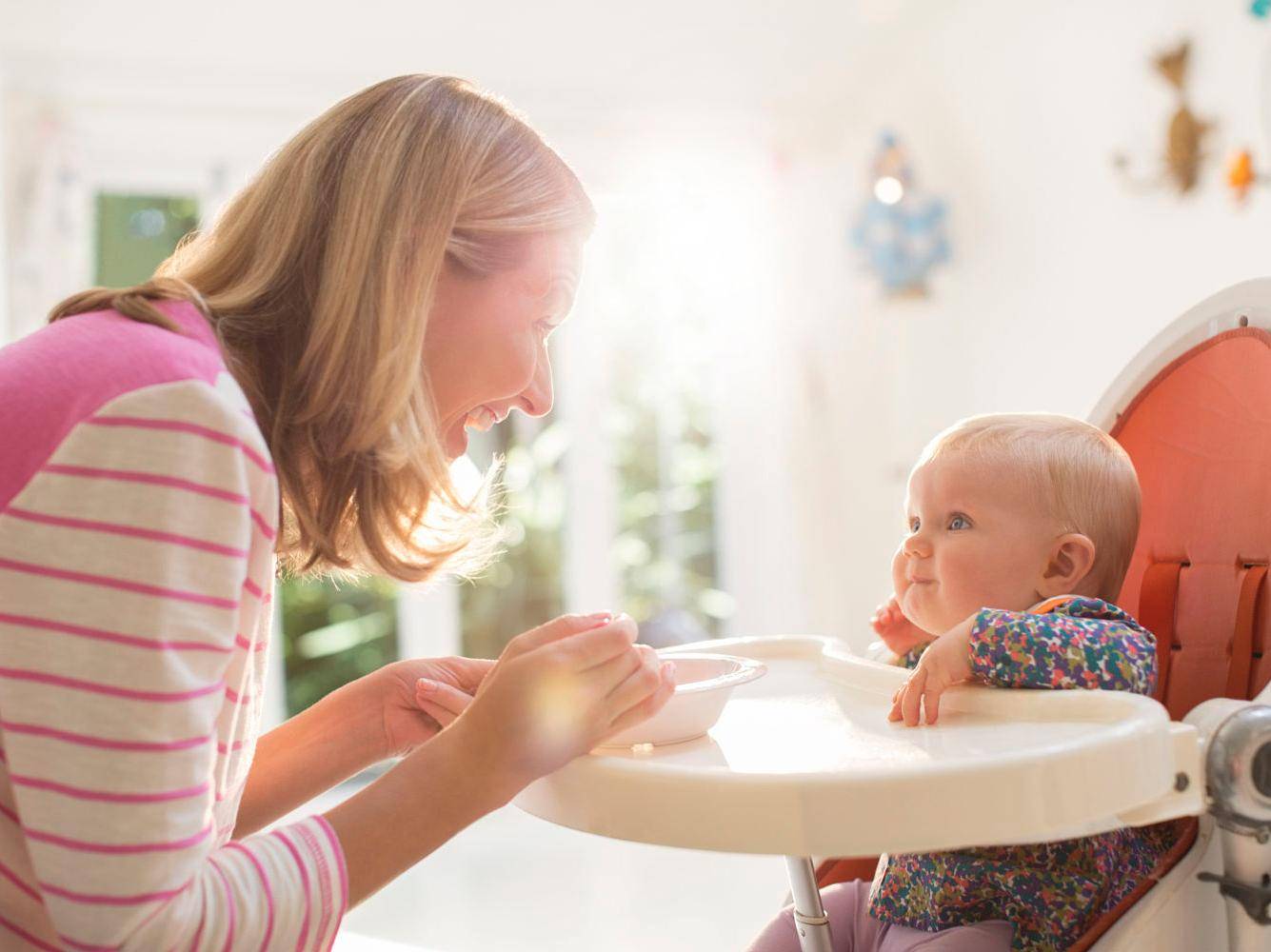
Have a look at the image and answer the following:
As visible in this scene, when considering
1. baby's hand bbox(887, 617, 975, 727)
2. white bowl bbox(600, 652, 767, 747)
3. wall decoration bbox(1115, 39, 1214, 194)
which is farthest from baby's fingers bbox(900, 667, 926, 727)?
wall decoration bbox(1115, 39, 1214, 194)

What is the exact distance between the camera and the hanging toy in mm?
3383

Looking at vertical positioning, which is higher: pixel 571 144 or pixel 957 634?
pixel 571 144

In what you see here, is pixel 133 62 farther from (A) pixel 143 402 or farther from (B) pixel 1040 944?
(B) pixel 1040 944

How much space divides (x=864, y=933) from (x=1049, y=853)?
216mm

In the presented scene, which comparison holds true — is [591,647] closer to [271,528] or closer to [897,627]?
[271,528]

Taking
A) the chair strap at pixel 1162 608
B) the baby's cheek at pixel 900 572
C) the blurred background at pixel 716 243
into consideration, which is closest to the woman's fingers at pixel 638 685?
the baby's cheek at pixel 900 572

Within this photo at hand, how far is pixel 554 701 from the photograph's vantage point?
0.80m

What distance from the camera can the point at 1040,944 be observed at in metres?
0.96

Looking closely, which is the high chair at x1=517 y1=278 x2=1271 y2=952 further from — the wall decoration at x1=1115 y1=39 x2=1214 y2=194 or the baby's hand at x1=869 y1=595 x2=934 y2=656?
the wall decoration at x1=1115 y1=39 x2=1214 y2=194

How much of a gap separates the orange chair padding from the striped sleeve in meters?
0.68

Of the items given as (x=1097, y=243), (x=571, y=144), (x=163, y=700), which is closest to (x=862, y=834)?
(x=163, y=700)

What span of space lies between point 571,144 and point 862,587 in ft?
5.77

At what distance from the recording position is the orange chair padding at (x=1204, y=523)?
103 centimetres

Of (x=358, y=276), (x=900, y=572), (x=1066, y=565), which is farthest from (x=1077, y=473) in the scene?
(x=358, y=276)
